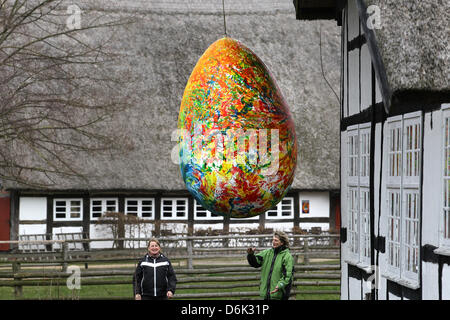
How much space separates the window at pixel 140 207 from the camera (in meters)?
26.4

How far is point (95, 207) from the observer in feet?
86.5

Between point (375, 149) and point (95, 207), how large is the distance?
18234mm

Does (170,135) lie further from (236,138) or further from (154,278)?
(236,138)

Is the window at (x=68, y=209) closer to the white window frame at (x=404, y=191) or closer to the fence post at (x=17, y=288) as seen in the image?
the fence post at (x=17, y=288)

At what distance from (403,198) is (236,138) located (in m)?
1.90

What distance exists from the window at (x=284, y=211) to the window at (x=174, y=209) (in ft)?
8.36

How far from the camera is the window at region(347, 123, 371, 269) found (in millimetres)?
9484

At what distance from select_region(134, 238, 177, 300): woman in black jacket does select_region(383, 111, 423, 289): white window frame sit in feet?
7.64

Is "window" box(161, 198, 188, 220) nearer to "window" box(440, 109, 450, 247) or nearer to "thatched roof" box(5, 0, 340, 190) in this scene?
"thatched roof" box(5, 0, 340, 190)

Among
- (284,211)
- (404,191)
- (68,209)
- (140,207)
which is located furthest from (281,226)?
(404,191)

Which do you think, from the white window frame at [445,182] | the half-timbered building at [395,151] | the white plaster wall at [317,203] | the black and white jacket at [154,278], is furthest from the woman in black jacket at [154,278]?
the white plaster wall at [317,203]

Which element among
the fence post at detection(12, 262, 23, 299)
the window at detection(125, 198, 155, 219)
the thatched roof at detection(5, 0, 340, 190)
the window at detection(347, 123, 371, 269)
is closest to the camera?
Result: the window at detection(347, 123, 371, 269)

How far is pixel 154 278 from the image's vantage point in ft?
30.7

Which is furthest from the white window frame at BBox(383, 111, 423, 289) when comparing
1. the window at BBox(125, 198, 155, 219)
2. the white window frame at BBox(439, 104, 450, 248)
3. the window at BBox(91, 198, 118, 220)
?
the window at BBox(91, 198, 118, 220)
